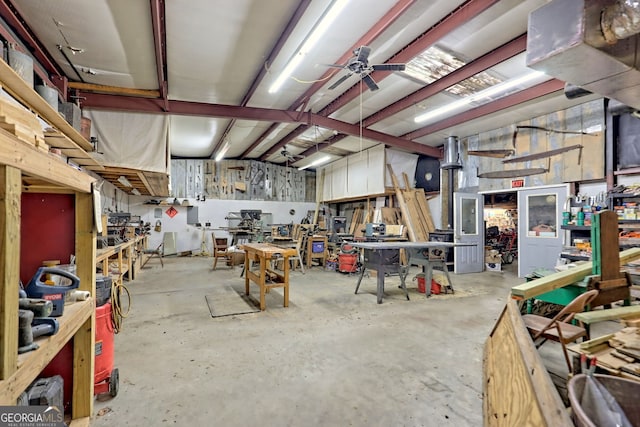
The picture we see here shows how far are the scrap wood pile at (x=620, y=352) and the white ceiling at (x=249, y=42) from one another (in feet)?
10.7

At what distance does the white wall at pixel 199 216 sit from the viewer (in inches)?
415

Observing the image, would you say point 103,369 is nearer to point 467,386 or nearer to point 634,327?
point 467,386

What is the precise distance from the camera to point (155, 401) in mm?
2158

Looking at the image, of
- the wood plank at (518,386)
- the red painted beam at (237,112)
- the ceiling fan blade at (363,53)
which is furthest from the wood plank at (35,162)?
the red painted beam at (237,112)

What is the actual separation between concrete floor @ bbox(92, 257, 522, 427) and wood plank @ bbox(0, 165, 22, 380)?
4.40 ft

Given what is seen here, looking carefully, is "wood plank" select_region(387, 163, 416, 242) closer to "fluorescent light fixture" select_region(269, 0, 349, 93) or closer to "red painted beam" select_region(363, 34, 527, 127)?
"red painted beam" select_region(363, 34, 527, 127)

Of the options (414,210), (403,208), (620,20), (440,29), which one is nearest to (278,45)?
(440,29)

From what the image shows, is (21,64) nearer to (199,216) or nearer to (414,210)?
(414,210)

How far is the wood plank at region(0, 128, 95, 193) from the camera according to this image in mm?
916

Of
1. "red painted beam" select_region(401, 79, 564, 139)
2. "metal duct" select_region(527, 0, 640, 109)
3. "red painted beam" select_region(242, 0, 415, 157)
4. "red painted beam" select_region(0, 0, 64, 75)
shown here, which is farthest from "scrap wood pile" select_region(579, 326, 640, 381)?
"red painted beam" select_region(0, 0, 64, 75)

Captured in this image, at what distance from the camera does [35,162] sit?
109 centimetres

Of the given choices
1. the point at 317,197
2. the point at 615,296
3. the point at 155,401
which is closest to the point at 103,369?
the point at 155,401

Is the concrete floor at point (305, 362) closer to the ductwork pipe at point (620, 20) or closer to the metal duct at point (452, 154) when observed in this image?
the ductwork pipe at point (620, 20)

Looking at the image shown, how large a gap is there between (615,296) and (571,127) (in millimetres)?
4622
